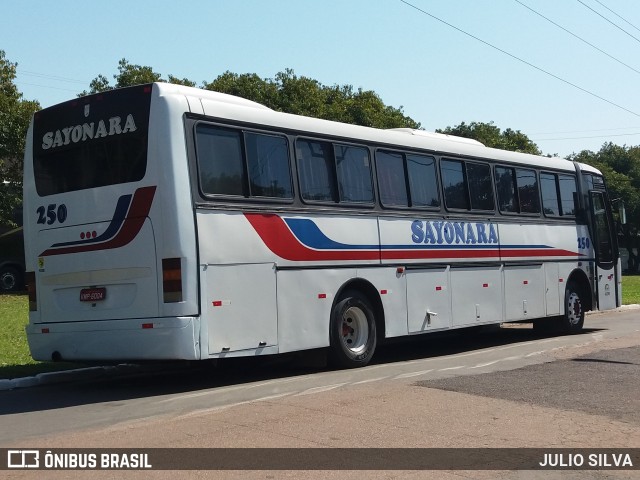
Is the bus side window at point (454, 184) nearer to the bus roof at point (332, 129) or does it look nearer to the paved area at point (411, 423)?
the bus roof at point (332, 129)

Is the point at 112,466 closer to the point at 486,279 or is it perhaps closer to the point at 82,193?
the point at 82,193

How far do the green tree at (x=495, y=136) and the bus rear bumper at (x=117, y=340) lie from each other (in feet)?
176

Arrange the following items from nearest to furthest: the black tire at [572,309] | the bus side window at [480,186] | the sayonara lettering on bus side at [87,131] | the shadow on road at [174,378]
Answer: the shadow on road at [174,378] < the sayonara lettering on bus side at [87,131] < the bus side window at [480,186] < the black tire at [572,309]

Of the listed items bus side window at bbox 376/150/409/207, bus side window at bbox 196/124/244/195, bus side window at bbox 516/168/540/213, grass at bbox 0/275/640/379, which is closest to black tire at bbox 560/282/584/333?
bus side window at bbox 516/168/540/213

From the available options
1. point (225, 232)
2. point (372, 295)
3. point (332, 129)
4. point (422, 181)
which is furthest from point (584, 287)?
point (225, 232)

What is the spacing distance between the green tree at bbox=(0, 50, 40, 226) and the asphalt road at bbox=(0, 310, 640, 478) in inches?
790

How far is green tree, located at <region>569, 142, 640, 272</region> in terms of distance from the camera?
7619cm

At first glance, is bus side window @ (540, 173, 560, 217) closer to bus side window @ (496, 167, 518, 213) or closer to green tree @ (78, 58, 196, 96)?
bus side window @ (496, 167, 518, 213)

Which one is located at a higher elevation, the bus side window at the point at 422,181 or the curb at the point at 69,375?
the bus side window at the point at 422,181

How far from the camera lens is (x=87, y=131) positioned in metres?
11.3

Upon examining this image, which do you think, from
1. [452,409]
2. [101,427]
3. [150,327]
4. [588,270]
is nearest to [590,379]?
[452,409]

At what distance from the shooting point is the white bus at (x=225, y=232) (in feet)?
34.4

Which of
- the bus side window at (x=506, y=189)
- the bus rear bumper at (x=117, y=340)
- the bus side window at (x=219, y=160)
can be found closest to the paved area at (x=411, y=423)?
the bus rear bumper at (x=117, y=340)

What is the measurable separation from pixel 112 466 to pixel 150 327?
3.63m
